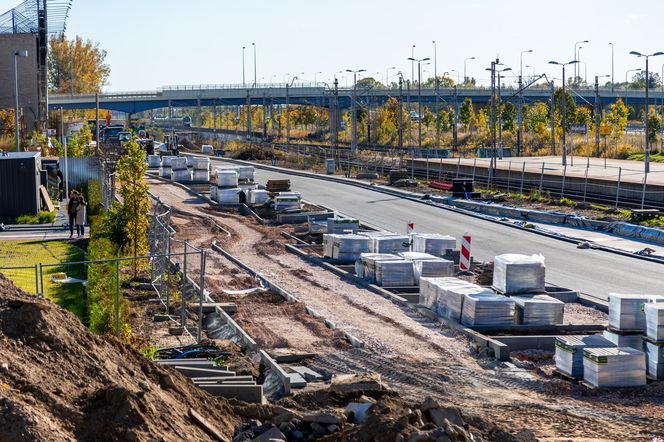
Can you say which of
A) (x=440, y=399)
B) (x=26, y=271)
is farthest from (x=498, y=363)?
(x=26, y=271)

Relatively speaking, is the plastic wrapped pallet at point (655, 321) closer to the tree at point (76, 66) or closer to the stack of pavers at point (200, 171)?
the stack of pavers at point (200, 171)

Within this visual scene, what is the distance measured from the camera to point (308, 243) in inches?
1529

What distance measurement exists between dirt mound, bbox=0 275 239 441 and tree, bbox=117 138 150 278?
15986 mm

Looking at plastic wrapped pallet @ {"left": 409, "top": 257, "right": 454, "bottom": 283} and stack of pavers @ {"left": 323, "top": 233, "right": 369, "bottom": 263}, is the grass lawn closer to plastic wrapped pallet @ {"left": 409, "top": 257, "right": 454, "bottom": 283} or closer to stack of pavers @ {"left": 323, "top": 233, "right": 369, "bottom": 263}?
stack of pavers @ {"left": 323, "top": 233, "right": 369, "bottom": 263}

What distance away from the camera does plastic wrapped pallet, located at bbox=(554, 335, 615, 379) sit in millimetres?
18984

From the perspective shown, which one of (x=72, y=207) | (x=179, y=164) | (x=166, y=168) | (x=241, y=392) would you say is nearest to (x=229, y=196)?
(x=179, y=164)

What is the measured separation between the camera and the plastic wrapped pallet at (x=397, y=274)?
2808 cm

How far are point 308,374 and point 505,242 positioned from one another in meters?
22.2

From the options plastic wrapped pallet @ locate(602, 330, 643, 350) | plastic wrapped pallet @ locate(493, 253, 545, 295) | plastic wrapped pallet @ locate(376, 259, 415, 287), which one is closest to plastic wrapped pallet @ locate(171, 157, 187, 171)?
plastic wrapped pallet @ locate(376, 259, 415, 287)

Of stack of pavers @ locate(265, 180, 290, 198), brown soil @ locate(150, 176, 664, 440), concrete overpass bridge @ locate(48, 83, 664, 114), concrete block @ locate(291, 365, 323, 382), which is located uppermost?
concrete overpass bridge @ locate(48, 83, 664, 114)

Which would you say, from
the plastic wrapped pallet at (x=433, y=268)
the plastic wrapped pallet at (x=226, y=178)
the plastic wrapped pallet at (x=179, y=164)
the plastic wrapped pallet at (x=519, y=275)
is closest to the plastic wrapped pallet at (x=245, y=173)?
the plastic wrapped pallet at (x=226, y=178)

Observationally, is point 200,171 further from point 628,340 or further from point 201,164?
point 628,340

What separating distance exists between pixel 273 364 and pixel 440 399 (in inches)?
121

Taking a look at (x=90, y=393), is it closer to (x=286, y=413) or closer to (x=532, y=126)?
(x=286, y=413)
